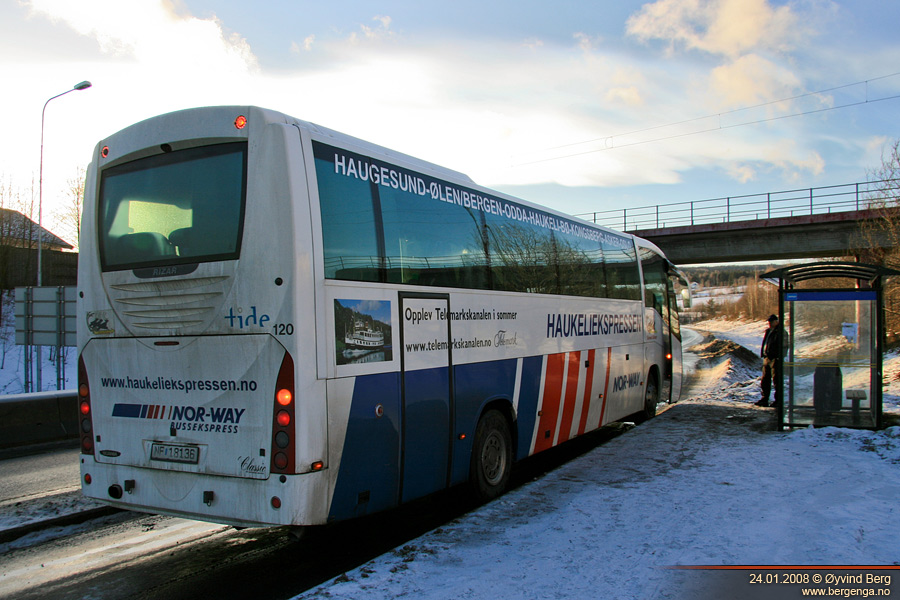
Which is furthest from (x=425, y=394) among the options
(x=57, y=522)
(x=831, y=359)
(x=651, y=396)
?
(x=651, y=396)

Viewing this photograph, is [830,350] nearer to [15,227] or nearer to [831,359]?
[831,359]

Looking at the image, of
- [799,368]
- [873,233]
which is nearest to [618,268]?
[799,368]

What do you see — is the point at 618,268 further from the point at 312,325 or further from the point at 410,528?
the point at 312,325

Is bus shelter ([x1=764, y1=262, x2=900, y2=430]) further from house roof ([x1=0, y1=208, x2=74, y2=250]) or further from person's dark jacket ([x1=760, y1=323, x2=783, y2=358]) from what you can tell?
house roof ([x1=0, y1=208, x2=74, y2=250])

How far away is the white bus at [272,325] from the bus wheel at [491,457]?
5 cm

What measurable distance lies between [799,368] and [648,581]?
7.79 metres

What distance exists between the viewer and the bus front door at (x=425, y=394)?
5391 millimetres

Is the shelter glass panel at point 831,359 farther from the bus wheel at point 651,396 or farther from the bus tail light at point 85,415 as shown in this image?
the bus tail light at point 85,415

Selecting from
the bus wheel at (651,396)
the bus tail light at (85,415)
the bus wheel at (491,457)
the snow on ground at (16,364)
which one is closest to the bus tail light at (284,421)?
the bus tail light at (85,415)

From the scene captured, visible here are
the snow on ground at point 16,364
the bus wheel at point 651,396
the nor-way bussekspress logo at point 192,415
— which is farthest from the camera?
the snow on ground at point 16,364

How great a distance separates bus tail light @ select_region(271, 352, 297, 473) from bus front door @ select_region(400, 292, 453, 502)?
3.79ft

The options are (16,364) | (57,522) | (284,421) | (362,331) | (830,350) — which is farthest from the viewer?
(16,364)

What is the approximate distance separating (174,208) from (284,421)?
6.53 feet

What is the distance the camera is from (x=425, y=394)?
5.62 meters
